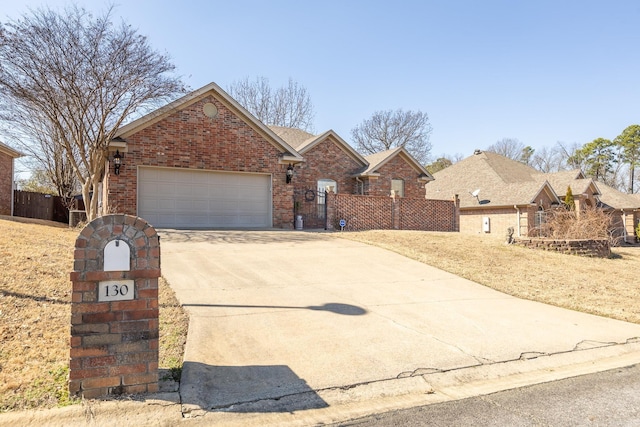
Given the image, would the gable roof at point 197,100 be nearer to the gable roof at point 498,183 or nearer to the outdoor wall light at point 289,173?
the outdoor wall light at point 289,173

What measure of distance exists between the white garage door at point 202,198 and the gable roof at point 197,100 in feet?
4.47

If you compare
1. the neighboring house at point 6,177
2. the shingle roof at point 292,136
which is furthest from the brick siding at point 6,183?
the shingle roof at point 292,136

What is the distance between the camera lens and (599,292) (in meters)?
8.76

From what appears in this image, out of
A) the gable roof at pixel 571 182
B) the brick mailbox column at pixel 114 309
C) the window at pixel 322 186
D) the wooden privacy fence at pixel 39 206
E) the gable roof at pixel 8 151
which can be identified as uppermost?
the gable roof at pixel 8 151

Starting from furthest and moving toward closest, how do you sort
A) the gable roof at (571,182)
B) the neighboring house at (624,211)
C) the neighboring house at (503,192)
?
1. the neighboring house at (624,211)
2. the gable roof at (571,182)
3. the neighboring house at (503,192)

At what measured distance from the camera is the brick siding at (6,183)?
19.5 metres

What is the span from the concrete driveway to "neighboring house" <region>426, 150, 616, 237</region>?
15.8 m

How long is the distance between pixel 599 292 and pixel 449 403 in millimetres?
7229

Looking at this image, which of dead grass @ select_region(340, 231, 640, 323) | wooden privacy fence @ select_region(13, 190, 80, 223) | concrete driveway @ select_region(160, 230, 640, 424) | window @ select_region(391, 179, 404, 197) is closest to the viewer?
concrete driveway @ select_region(160, 230, 640, 424)

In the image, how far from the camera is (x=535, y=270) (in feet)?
34.1

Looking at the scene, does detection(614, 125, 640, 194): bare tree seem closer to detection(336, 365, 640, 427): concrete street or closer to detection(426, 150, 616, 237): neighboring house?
detection(426, 150, 616, 237): neighboring house

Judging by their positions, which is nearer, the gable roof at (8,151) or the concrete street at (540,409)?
the concrete street at (540,409)

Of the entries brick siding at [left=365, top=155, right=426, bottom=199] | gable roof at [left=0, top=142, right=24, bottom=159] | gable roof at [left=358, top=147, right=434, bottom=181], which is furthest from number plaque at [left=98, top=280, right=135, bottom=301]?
gable roof at [left=0, top=142, right=24, bottom=159]

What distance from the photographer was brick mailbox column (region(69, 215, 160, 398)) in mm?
3096
